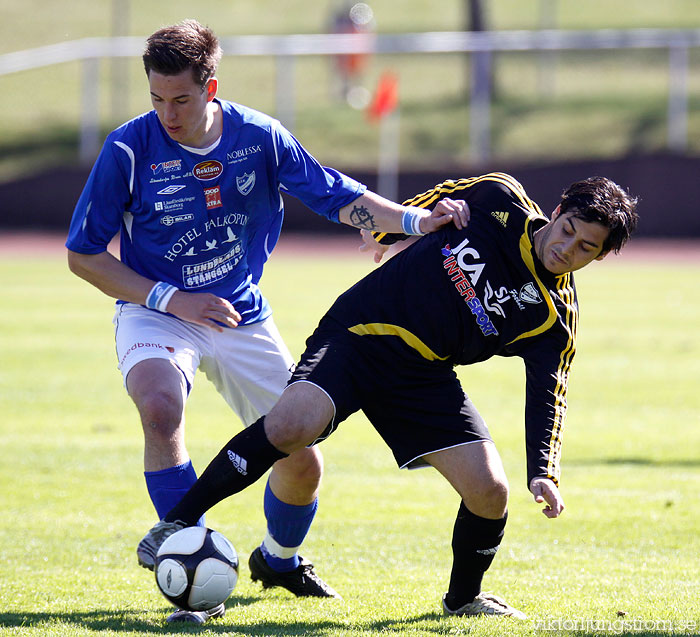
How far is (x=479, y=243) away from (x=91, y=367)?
7671 millimetres

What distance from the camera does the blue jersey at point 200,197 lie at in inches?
184

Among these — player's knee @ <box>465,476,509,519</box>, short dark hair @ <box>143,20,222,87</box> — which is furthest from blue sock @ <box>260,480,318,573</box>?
short dark hair @ <box>143,20,222,87</box>

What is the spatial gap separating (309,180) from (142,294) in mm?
892

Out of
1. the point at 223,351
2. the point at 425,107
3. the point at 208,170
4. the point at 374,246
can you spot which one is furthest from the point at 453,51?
the point at 223,351

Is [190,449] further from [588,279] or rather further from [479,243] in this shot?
[588,279]

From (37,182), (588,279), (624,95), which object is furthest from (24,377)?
(624,95)

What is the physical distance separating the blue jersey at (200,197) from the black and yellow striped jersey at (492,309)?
0.60 metres

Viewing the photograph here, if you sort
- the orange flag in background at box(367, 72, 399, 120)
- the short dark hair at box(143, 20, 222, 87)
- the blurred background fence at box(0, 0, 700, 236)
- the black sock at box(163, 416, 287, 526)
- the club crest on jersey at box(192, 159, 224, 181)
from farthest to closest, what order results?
the orange flag in background at box(367, 72, 399, 120), the blurred background fence at box(0, 0, 700, 236), the club crest on jersey at box(192, 159, 224, 181), the short dark hair at box(143, 20, 222, 87), the black sock at box(163, 416, 287, 526)

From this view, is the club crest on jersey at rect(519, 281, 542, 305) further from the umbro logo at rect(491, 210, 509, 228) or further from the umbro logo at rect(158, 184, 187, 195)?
the umbro logo at rect(158, 184, 187, 195)

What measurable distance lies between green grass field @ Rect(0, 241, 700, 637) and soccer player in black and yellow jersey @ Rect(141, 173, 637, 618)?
41 centimetres

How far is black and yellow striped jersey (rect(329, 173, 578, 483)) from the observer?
4535mm

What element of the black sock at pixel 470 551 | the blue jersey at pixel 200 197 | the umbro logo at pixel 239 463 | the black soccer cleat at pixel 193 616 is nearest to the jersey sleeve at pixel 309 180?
the blue jersey at pixel 200 197

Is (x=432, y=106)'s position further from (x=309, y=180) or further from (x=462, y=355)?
(x=462, y=355)

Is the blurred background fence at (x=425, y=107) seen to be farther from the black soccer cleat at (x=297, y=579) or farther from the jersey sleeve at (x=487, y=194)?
the black soccer cleat at (x=297, y=579)
